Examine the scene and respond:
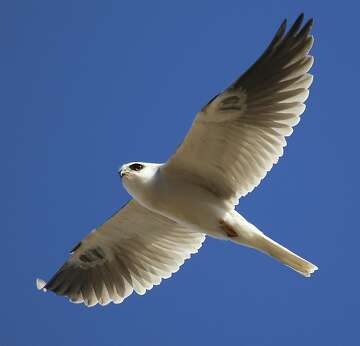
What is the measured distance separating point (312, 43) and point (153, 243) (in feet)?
11.4

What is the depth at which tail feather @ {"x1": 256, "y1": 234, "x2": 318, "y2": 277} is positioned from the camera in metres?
9.15

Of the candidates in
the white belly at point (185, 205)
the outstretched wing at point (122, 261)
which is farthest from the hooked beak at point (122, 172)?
the outstretched wing at point (122, 261)

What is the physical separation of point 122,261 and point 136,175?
2.03m

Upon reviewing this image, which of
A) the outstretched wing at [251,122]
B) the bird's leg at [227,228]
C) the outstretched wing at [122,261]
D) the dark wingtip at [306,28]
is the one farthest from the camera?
the outstretched wing at [122,261]

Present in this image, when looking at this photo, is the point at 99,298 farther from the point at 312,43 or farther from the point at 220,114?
the point at 312,43

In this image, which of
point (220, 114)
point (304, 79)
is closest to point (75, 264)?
point (220, 114)

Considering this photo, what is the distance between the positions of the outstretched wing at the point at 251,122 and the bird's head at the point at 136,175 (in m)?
0.23

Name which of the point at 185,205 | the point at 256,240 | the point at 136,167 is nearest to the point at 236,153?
the point at 185,205

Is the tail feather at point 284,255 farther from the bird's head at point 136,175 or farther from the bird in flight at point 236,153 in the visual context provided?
the bird's head at point 136,175

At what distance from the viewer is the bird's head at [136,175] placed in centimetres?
923

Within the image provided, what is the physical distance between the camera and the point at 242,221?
9242 millimetres

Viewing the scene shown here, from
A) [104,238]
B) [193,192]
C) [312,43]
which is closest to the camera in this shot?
[312,43]

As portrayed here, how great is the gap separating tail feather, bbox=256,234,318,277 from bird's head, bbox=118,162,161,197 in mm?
1423

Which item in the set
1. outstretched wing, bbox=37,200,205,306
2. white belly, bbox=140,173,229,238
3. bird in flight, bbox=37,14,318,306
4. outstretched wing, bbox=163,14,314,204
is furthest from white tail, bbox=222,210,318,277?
outstretched wing, bbox=37,200,205,306
